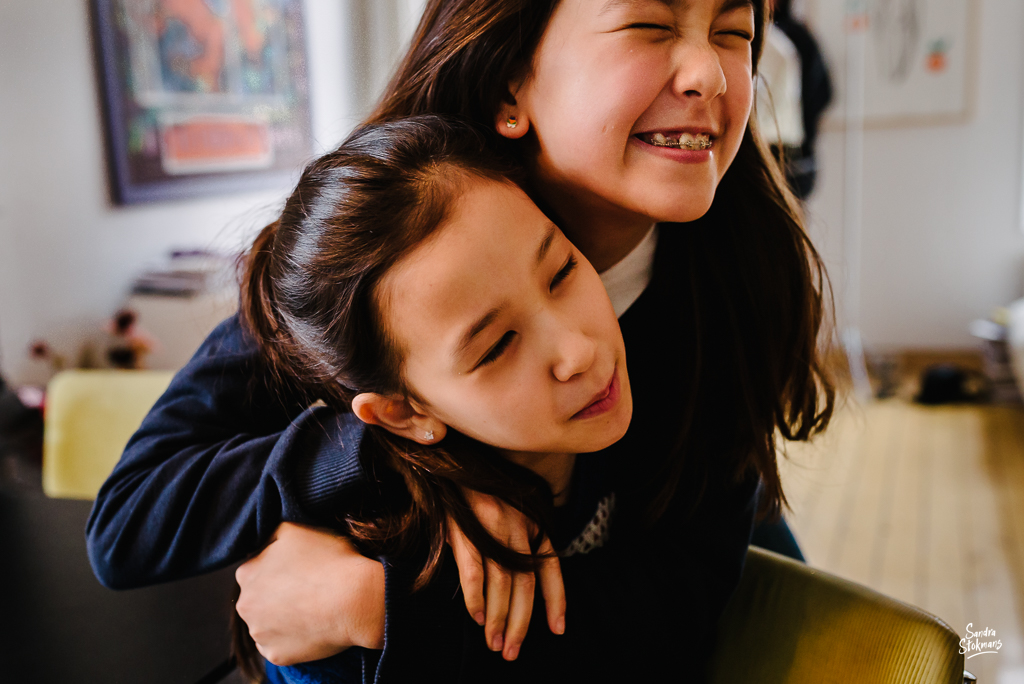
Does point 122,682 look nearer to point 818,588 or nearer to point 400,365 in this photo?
point 400,365

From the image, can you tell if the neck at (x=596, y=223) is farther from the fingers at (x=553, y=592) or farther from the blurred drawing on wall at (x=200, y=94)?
the blurred drawing on wall at (x=200, y=94)

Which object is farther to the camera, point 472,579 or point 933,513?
point 933,513

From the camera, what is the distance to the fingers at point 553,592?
73cm

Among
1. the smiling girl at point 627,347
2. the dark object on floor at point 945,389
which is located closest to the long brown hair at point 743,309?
the smiling girl at point 627,347

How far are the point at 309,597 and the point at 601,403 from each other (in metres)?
0.33

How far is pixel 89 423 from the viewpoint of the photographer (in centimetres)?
135

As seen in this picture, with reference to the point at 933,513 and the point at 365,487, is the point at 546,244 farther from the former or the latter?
the point at 933,513

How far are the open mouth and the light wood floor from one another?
3.41 ft

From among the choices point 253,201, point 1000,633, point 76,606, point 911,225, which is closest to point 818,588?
point 76,606

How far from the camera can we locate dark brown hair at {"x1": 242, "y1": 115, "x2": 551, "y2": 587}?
2.24 ft

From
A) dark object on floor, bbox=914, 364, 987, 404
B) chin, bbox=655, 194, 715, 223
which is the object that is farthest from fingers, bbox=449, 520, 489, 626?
dark object on floor, bbox=914, 364, 987, 404

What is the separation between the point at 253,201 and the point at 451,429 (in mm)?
3123

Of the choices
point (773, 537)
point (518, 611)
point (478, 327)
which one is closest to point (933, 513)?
point (773, 537)
